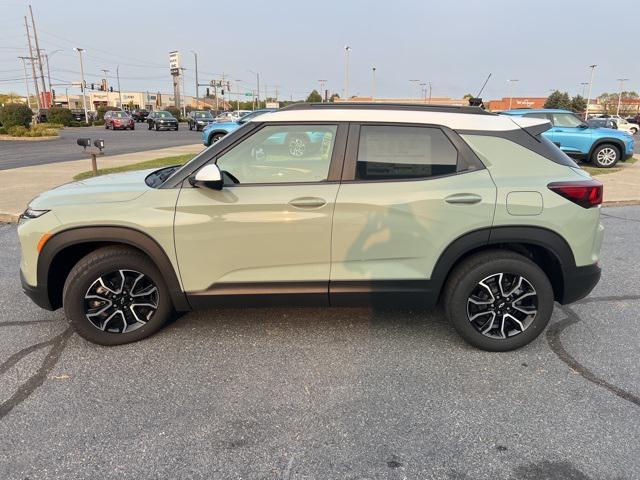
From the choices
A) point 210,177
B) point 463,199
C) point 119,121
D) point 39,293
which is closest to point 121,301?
point 39,293

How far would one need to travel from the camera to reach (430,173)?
10.8 ft

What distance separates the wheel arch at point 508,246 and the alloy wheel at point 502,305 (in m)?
0.23

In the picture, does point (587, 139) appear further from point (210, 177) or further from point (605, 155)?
point (210, 177)

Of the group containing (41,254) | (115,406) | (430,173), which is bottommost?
(115,406)

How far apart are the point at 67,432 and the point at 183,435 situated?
649 mm

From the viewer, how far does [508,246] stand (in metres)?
3.43

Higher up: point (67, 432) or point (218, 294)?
point (218, 294)

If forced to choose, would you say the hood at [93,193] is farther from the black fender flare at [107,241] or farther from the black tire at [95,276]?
the black tire at [95,276]

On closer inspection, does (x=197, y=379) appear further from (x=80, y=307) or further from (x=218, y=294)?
(x=80, y=307)

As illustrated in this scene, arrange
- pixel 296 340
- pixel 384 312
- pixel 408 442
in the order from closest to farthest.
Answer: pixel 408 442
pixel 296 340
pixel 384 312

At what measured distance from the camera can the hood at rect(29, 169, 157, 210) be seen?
3.28 meters

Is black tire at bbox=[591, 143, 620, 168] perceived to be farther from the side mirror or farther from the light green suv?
the side mirror

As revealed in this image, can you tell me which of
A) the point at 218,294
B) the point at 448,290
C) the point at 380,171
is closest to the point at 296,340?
the point at 218,294

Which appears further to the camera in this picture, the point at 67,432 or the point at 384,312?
the point at 384,312
